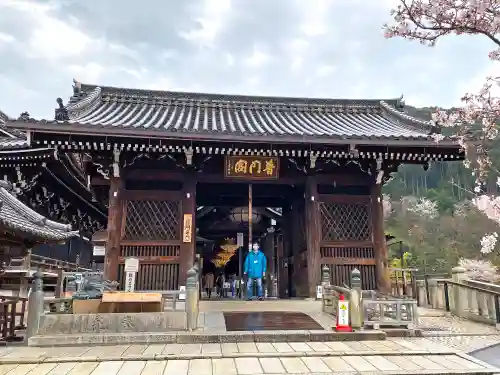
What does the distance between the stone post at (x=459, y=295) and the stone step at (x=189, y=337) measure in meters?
5.56

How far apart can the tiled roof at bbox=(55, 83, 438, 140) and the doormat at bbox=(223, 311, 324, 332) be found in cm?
574

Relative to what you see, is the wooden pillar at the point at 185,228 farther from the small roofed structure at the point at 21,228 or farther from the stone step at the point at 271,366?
the stone step at the point at 271,366

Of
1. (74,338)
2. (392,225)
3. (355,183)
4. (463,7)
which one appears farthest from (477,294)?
(392,225)

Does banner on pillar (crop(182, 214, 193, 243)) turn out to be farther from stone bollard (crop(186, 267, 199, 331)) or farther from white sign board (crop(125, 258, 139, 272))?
stone bollard (crop(186, 267, 199, 331))

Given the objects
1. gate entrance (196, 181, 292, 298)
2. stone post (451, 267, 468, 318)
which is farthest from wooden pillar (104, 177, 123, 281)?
stone post (451, 267, 468, 318)

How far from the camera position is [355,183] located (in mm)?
12578

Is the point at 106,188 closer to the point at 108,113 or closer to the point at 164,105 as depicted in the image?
the point at 108,113

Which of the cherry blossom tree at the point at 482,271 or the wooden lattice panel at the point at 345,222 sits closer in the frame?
the wooden lattice panel at the point at 345,222

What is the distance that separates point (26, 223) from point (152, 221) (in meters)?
4.20

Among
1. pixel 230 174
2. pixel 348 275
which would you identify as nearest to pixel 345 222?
pixel 348 275

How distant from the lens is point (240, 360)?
6.37m

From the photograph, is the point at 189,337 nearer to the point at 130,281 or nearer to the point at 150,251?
the point at 130,281

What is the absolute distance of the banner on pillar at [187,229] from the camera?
453 inches

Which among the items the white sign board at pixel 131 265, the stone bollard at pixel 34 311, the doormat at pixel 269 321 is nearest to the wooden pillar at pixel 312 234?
the doormat at pixel 269 321
